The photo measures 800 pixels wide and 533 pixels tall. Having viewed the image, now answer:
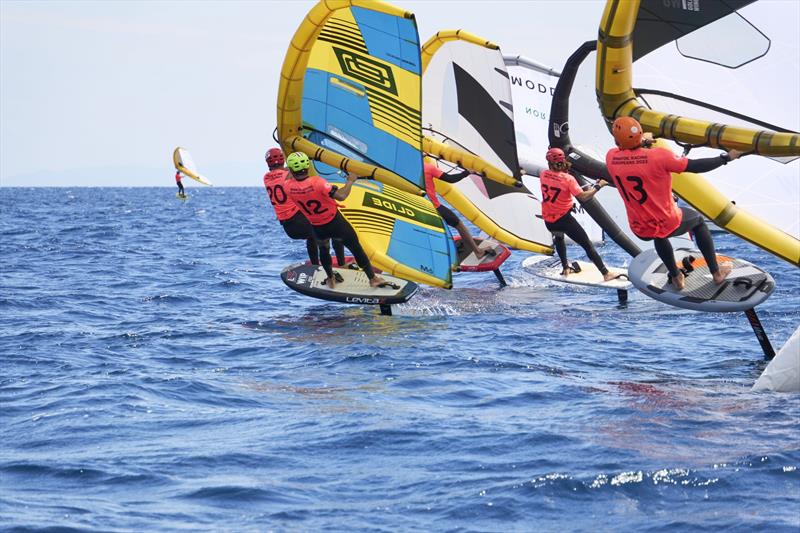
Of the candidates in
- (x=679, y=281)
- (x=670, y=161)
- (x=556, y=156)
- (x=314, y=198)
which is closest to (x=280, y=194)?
(x=314, y=198)

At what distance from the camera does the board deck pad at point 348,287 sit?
47.8ft

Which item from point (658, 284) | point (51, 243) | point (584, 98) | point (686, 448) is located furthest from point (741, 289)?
point (51, 243)

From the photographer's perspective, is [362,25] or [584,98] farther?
[584,98]

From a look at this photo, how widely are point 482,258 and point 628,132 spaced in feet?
28.6

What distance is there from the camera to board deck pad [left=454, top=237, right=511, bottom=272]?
19156mm

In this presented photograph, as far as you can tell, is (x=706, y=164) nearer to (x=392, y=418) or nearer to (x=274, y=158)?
(x=392, y=418)

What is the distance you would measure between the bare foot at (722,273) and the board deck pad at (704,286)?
4 centimetres

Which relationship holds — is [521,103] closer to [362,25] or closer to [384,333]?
[362,25]

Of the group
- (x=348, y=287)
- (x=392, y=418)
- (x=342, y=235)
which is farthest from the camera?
(x=348, y=287)

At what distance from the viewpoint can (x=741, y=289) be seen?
1162 centimetres

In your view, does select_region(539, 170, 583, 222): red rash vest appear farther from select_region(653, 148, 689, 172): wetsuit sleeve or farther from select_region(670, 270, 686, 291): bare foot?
select_region(653, 148, 689, 172): wetsuit sleeve

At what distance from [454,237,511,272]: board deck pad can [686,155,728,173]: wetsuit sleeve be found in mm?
8506

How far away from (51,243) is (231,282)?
1210cm

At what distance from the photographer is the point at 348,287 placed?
14992 mm
